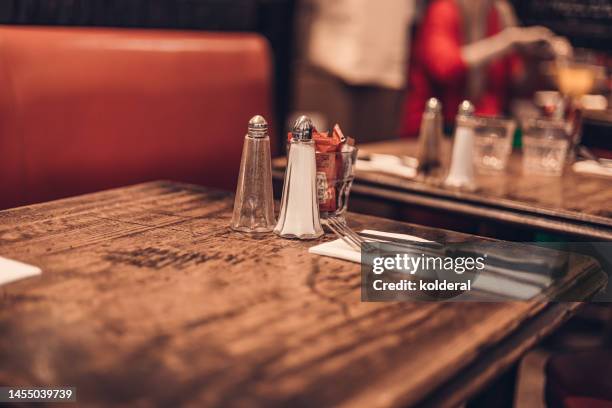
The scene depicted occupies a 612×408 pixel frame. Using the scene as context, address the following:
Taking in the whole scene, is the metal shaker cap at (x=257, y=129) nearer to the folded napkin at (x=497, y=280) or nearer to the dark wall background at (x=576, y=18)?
the folded napkin at (x=497, y=280)

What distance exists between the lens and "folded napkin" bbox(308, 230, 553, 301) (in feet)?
3.63

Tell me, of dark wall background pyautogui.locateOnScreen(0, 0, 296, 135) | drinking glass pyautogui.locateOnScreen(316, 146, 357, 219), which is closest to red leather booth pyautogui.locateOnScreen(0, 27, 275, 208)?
dark wall background pyautogui.locateOnScreen(0, 0, 296, 135)

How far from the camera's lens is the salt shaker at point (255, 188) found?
138 centimetres

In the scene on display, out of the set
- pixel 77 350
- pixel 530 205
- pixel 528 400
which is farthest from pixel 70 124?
pixel 528 400

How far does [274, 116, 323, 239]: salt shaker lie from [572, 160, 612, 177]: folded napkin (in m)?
1.28

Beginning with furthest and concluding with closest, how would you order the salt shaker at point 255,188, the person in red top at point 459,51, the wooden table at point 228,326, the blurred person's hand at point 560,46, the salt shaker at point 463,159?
1. the person in red top at point 459,51
2. the blurred person's hand at point 560,46
3. the salt shaker at point 463,159
4. the salt shaker at point 255,188
5. the wooden table at point 228,326

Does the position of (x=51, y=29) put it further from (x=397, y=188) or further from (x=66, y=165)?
(x=397, y=188)

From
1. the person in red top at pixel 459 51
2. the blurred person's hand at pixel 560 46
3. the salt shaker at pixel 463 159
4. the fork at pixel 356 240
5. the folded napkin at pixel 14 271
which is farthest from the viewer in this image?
the person in red top at pixel 459 51

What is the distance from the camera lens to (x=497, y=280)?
45.4 inches

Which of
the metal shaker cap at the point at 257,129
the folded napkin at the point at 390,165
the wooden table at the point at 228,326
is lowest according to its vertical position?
the wooden table at the point at 228,326

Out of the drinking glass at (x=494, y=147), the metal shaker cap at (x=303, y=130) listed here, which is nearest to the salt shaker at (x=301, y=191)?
the metal shaker cap at (x=303, y=130)

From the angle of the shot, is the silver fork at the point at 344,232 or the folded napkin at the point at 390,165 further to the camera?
the folded napkin at the point at 390,165

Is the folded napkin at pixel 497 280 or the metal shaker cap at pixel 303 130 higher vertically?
the metal shaker cap at pixel 303 130

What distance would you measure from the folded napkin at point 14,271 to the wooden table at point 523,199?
1047 millimetres
